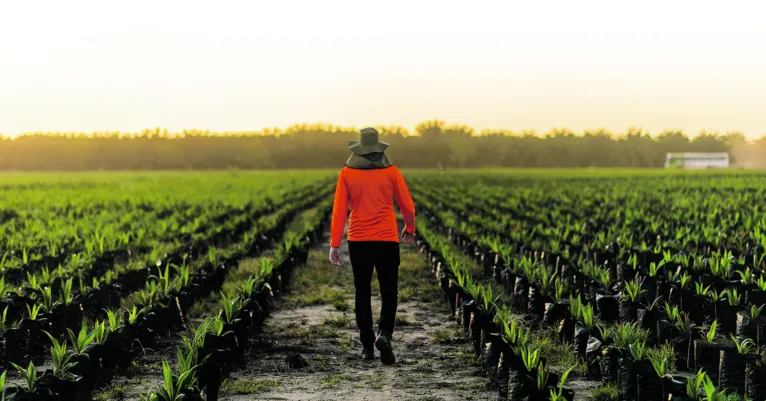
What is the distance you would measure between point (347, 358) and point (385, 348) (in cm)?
46

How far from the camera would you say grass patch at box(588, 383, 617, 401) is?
5.06m

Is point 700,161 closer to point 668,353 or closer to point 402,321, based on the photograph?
point 402,321

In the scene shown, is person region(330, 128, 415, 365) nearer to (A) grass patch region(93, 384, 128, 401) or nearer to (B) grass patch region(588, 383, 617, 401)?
(B) grass patch region(588, 383, 617, 401)

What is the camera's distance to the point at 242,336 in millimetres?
6199

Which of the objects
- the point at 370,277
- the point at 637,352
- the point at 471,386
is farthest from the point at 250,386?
the point at 637,352

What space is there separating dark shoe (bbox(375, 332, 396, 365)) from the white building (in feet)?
393

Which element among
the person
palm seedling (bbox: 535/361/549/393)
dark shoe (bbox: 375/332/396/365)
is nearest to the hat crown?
the person

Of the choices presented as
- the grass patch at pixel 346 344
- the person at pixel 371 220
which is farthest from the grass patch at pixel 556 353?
the grass patch at pixel 346 344

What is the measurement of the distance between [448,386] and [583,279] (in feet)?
12.3

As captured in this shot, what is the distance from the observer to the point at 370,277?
6.20 m

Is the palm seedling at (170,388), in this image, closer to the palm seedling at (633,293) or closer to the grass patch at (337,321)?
the grass patch at (337,321)

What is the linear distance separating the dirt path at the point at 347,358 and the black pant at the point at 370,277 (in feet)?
1.23

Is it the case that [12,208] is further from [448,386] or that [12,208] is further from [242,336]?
[448,386]

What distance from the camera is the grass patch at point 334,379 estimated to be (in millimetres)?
5559
